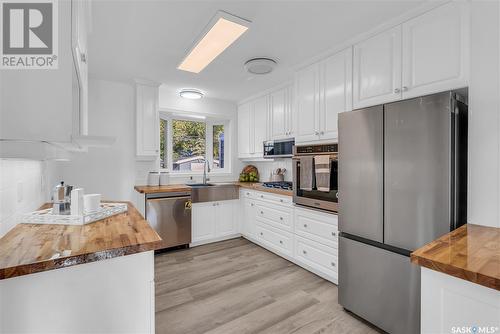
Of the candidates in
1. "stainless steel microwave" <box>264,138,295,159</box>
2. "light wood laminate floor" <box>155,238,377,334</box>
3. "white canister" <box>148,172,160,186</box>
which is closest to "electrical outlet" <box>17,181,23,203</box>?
"light wood laminate floor" <box>155,238,377,334</box>

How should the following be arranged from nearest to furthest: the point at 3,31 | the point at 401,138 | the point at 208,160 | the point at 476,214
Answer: the point at 3,31
the point at 476,214
the point at 401,138
the point at 208,160

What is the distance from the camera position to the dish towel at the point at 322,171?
2359 millimetres

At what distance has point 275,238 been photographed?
320cm

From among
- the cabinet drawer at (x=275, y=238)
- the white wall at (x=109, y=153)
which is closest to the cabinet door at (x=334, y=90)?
the cabinet drawer at (x=275, y=238)

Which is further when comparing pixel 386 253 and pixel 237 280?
pixel 237 280

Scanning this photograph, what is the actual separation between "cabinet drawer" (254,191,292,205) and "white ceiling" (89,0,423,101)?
5.30ft

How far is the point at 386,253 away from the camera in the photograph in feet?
5.55

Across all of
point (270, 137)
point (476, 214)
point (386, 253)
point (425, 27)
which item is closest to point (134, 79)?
point (270, 137)

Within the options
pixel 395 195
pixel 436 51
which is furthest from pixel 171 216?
pixel 436 51

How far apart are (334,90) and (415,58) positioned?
28.9 inches

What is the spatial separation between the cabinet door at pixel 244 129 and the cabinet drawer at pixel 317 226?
71.7 inches

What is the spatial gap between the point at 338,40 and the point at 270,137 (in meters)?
1.74

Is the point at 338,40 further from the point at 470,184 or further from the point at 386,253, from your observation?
the point at 386,253

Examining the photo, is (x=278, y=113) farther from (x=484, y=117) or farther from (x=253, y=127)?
(x=484, y=117)
